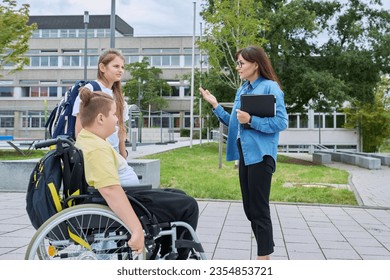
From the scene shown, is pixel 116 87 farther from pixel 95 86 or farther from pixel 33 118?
pixel 33 118

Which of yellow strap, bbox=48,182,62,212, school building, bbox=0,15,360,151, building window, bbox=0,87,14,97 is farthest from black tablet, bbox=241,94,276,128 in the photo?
building window, bbox=0,87,14,97

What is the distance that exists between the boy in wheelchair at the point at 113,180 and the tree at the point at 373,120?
30979 mm

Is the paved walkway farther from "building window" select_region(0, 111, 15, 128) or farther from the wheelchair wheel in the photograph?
"building window" select_region(0, 111, 15, 128)

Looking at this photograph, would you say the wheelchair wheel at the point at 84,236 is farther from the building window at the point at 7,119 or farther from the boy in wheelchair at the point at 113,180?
the building window at the point at 7,119

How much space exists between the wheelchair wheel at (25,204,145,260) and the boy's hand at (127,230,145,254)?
53 mm

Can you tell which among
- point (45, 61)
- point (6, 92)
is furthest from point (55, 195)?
point (6, 92)

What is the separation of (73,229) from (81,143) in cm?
42

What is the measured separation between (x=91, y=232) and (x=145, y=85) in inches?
1525

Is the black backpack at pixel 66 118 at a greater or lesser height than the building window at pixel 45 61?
lesser

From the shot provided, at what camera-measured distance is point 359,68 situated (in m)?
19.1

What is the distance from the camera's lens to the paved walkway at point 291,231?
378cm

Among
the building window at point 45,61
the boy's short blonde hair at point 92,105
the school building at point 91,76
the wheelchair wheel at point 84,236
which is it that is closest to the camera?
the wheelchair wheel at point 84,236

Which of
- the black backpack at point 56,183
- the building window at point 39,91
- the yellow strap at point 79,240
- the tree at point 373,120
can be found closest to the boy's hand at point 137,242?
the yellow strap at point 79,240

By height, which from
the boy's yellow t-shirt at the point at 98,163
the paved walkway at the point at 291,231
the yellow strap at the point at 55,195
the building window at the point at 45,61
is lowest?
the paved walkway at the point at 291,231
